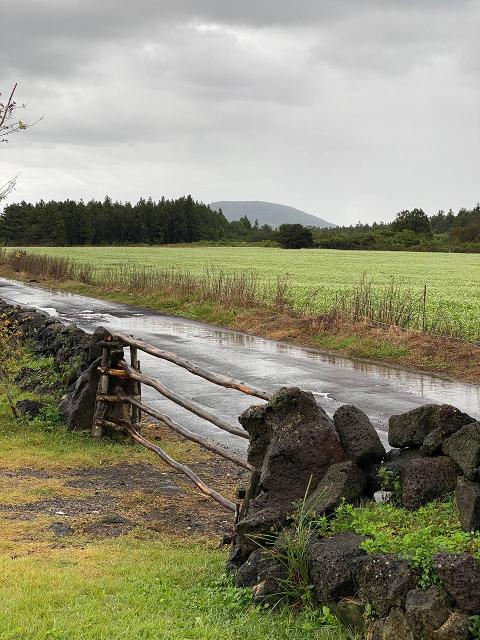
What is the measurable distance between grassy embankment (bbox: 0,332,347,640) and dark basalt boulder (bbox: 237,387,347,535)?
69cm

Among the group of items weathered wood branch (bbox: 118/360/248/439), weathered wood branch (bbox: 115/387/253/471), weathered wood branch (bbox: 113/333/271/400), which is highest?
weathered wood branch (bbox: 113/333/271/400)

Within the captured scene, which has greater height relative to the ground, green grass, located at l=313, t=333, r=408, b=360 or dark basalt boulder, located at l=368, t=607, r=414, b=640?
dark basalt boulder, located at l=368, t=607, r=414, b=640

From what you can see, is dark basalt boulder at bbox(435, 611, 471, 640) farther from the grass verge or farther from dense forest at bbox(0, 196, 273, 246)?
dense forest at bbox(0, 196, 273, 246)

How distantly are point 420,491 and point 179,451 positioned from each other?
19.2 ft

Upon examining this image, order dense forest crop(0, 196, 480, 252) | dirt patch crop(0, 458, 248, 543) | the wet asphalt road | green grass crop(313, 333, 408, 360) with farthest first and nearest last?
dense forest crop(0, 196, 480, 252), green grass crop(313, 333, 408, 360), the wet asphalt road, dirt patch crop(0, 458, 248, 543)

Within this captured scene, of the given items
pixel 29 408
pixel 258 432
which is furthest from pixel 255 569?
pixel 29 408

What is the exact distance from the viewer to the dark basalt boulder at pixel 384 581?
15.8 ft

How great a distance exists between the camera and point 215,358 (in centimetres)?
1952

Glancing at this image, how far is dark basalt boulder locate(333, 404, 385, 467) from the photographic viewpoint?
6570mm

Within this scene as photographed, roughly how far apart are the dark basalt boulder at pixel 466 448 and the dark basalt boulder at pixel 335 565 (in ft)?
2.72

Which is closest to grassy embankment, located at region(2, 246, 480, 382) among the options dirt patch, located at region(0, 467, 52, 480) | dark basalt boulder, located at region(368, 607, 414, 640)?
dirt patch, located at region(0, 467, 52, 480)

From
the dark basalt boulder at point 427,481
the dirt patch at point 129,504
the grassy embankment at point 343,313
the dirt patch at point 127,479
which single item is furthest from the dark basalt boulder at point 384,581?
the grassy embankment at point 343,313

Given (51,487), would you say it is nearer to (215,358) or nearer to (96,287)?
(215,358)

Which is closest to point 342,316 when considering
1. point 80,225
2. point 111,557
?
point 111,557
